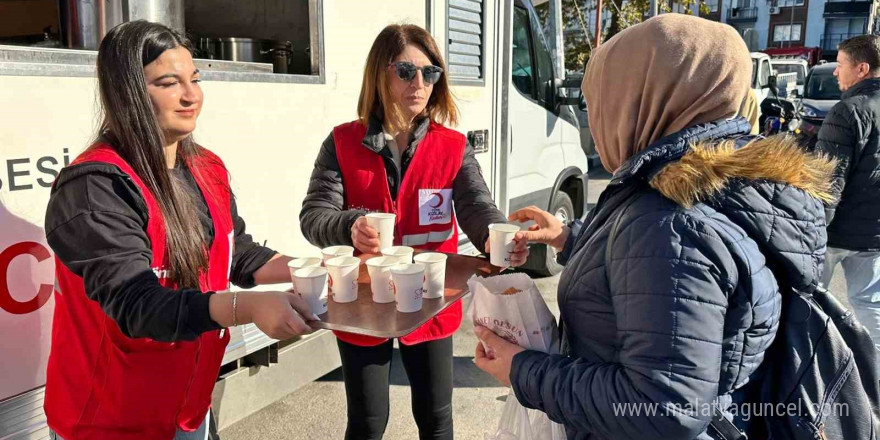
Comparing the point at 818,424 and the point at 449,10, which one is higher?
the point at 449,10

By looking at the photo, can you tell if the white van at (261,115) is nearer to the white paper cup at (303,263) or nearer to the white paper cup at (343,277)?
the white paper cup at (303,263)

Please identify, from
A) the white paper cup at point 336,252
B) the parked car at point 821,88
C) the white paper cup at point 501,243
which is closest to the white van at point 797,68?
the parked car at point 821,88

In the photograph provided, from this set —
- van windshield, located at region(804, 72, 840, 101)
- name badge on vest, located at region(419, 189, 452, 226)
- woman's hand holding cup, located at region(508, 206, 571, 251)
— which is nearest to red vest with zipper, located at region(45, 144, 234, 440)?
Answer: name badge on vest, located at region(419, 189, 452, 226)

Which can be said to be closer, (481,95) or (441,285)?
(441,285)

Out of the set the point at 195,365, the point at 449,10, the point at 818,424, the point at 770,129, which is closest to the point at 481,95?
the point at 449,10

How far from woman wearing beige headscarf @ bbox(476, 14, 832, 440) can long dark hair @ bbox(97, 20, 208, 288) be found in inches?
36.6

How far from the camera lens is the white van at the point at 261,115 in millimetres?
1995

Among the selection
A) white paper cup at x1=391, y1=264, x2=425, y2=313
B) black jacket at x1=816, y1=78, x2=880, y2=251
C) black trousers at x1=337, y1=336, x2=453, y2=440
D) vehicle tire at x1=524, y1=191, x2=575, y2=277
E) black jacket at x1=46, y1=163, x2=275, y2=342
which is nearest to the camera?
black jacket at x1=46, y1=163, x2=275, y2=342

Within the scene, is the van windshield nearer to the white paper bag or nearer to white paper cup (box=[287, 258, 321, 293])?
the white paper bag

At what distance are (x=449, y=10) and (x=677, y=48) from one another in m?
2.77

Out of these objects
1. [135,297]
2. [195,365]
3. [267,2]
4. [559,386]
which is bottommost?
[195,365]

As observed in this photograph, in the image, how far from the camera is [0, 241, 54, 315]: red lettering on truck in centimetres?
195

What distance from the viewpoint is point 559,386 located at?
1.33 m

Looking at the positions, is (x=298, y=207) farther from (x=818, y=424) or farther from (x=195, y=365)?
(x=818, y=424)
